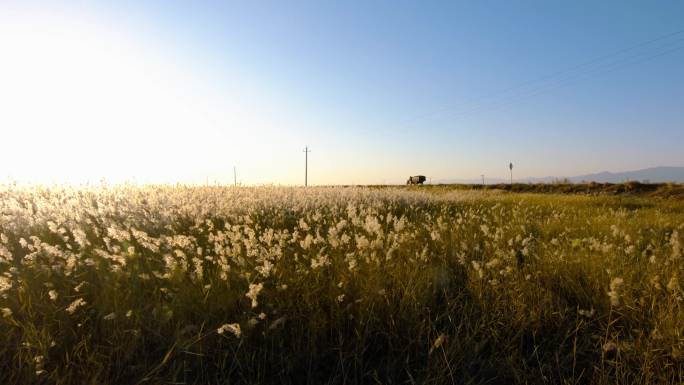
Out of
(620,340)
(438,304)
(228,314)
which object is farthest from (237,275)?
(620,340)

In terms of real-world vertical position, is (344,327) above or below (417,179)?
below

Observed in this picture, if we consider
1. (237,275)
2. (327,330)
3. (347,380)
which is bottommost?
(347,380)

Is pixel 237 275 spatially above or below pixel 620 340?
above

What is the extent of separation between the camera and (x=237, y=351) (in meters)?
1.88

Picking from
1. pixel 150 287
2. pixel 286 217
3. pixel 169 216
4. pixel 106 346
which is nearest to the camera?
pixel 106 346

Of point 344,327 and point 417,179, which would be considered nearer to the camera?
point 344,327

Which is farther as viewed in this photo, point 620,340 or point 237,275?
point 237,275

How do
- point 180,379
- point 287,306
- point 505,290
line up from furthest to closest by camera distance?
point 505,290 < point 287,306 < point 180,379

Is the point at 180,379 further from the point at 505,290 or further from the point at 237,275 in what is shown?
the point at 505,290

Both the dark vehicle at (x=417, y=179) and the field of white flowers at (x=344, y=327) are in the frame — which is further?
the dark vehicle at (x=417, y=179)

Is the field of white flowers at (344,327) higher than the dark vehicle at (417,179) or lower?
lower

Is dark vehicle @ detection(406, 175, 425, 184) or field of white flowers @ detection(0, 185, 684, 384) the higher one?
dark vehicle @ detection(406, 175, 425, 184)

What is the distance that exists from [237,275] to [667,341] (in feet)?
9.02

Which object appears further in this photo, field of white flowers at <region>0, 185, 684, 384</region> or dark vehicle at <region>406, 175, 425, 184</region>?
dark vehicle at <region>406, 175, 425, 184</region>
